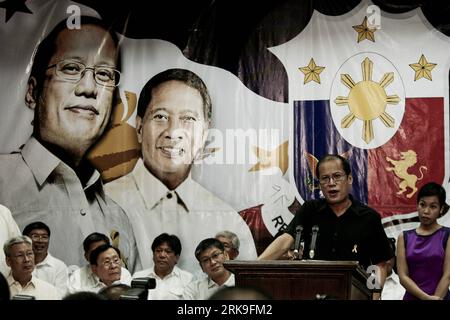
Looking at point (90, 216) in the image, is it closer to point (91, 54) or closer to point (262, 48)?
point (91, 54)

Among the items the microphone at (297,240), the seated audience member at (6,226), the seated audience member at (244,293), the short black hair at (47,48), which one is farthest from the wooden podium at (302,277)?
the short black hair at (47,48)

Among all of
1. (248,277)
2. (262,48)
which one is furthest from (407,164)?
(248,277)

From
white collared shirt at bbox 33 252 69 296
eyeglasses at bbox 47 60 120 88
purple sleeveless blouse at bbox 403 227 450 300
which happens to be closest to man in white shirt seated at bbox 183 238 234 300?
white collared shirt at bbox 33 252 69 296

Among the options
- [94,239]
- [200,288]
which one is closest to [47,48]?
[94,239]

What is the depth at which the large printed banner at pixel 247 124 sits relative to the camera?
6.01 meters

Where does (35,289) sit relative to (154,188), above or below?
below

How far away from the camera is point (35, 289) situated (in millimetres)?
5938

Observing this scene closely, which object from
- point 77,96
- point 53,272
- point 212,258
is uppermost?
point 77,96

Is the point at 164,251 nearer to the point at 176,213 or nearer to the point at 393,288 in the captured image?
the point at 176,213

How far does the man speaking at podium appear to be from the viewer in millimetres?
4652

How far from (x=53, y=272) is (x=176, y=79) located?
5.83ft

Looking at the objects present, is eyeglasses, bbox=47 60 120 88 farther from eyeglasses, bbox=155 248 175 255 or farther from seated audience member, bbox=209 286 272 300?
seated audience member, bbox=209 286 272 300

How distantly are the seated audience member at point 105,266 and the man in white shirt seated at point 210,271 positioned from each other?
51cm

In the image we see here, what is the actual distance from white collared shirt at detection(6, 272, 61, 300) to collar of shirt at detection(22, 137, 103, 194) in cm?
85
